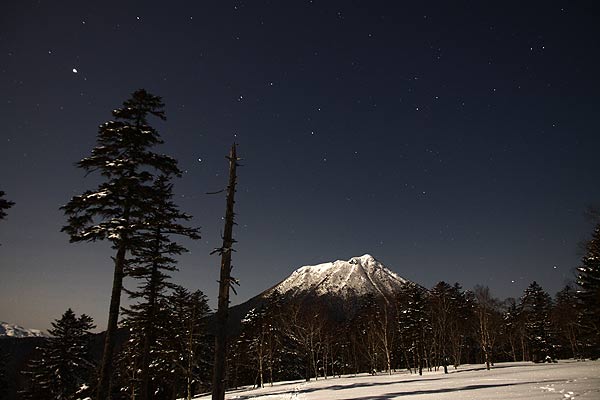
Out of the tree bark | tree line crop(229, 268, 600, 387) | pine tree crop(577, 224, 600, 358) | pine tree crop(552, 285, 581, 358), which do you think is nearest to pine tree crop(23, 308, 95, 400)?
tree line crop(229, 268, 600, 387)

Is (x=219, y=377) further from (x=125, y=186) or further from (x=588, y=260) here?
(x=588, y=260)

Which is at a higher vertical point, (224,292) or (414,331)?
(224,292)

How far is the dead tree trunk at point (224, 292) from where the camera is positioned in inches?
465

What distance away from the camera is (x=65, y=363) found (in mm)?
37531

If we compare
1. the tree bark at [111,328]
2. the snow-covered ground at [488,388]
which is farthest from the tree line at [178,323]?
the snow-covered ground at [488,388]

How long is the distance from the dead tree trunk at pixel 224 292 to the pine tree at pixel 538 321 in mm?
59102

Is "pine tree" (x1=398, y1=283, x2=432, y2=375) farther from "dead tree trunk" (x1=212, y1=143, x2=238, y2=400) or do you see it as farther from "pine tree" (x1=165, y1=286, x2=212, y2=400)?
"dead tree trunk" (x1=212, y1=143, x2=238, y2=400)

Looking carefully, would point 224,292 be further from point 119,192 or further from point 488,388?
point 488,388

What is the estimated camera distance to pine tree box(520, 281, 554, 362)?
184 feet

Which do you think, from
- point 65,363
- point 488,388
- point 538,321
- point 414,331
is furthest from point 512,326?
point 65,363

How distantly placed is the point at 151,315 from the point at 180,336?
15816mm

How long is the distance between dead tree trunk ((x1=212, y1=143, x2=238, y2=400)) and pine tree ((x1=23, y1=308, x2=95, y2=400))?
32052mm

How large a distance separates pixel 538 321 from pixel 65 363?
6736cm

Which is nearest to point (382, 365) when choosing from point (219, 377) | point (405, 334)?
point (405, 334)
